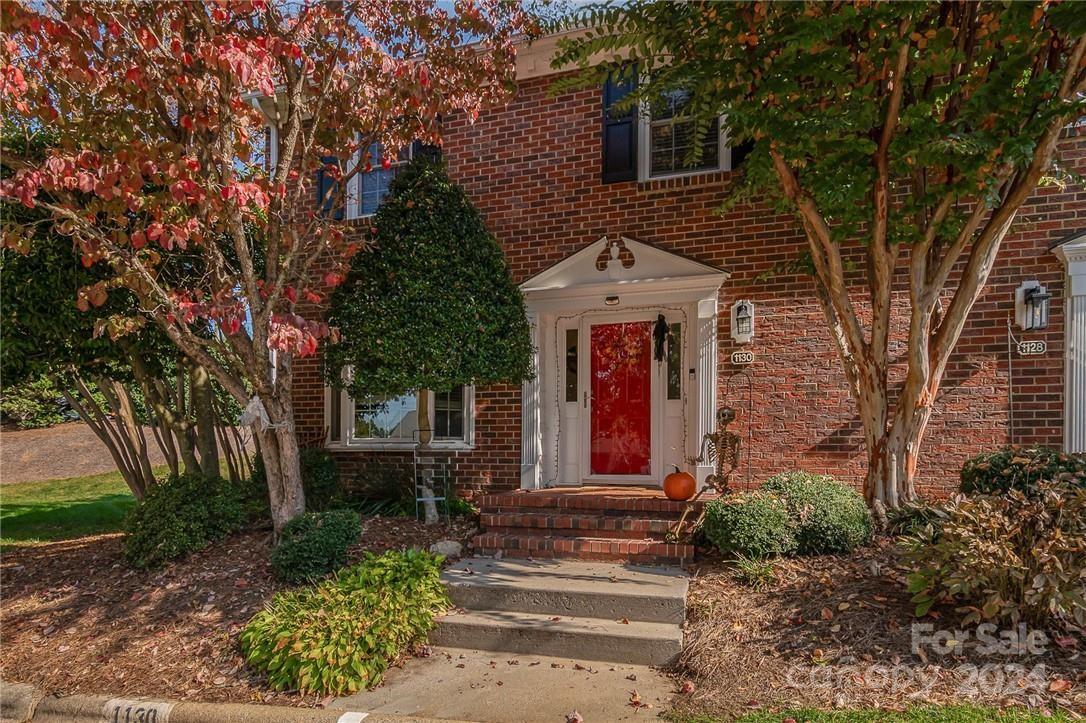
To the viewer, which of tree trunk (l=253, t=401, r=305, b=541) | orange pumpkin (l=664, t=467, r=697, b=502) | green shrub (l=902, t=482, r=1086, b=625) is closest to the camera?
green shrub (l=902, t=482, r=1086, b=625)

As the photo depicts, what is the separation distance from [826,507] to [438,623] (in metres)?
2.98

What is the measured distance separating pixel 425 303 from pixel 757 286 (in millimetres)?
3250

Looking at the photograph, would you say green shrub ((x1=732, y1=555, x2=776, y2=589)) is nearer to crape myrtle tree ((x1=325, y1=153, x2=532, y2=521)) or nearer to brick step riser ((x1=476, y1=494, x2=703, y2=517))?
brick step riser ((x1=476, y1=494, x2=703, y2=517))

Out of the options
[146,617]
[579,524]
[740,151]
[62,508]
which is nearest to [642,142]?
[740,151]

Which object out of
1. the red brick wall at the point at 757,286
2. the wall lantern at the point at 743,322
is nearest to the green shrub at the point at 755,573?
the red brick wall at the point at 757,286

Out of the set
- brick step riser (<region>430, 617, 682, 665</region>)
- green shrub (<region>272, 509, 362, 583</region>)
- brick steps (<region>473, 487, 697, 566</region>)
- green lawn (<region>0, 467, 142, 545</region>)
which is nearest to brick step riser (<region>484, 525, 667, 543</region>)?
brick steps (<region>473, 487, 697, 566</region>)

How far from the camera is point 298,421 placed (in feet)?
29.0

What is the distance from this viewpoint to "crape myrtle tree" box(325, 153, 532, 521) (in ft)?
21.4

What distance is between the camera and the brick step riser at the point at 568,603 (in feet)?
16.0

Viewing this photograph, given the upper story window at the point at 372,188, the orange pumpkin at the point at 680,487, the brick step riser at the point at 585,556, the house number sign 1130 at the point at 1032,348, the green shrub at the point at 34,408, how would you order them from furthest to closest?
the green shrub at the point at 34,408 → the upper story window at the point at 372,188 → the orange pumpkin at the point at 680,487 → the house number sign 1130 at the point at 1032,348 → the brick step riser at the point at 585,556

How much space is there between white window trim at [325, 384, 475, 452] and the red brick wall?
123mm

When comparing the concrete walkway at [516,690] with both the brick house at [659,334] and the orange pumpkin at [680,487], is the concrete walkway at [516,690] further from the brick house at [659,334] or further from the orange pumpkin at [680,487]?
the brick house at [659,334]

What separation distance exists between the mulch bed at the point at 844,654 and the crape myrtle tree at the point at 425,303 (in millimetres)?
3109

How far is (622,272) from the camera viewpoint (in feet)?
24.3
